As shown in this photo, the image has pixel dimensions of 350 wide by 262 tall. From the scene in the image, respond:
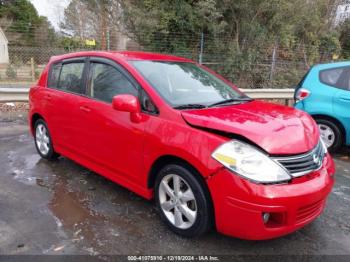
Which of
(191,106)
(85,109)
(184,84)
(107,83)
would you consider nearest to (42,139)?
(85,109)

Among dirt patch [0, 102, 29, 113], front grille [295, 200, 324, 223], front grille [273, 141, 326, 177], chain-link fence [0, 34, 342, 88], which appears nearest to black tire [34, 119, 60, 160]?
front grille [273, 141, 326, 177]

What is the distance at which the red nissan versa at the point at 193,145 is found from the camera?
256cm

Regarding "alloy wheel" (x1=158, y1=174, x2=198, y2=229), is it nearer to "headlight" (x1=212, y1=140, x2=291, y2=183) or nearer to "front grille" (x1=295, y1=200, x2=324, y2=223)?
"headlight" (x1=212, y1=140, x2=291, y2=183)

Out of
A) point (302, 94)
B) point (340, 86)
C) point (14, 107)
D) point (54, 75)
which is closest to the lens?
point (54, 75)

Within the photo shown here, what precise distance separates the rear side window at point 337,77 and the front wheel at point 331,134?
62cm

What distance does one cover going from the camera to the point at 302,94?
226 inches

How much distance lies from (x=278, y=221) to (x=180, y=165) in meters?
0.92

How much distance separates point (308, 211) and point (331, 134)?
3335 millimetres

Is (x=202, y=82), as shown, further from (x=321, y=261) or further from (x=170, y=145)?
(x=321, y=261)

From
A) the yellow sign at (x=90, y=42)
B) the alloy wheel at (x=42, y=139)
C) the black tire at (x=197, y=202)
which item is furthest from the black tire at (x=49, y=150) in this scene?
the yellow sign at (x=90, y=42)

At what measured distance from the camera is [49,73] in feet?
16.0

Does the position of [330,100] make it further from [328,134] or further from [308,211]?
[308,211]

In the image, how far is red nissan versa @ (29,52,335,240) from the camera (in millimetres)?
2561

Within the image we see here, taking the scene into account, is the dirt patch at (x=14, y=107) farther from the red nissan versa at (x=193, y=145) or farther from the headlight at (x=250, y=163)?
the headlight at (x=250, y=163)
